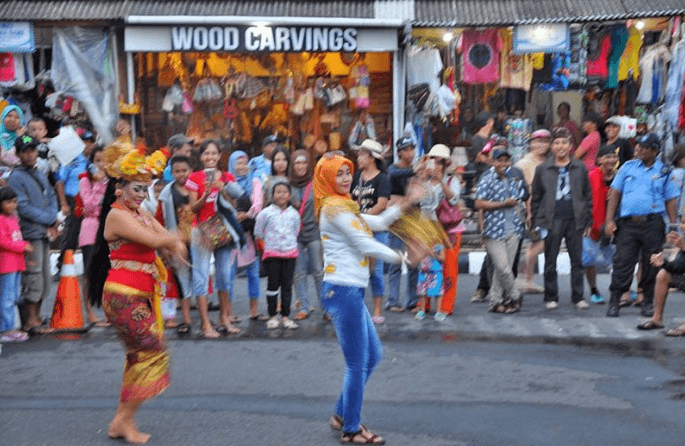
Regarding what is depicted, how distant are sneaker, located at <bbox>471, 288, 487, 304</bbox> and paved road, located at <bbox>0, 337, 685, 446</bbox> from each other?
7.21 feet

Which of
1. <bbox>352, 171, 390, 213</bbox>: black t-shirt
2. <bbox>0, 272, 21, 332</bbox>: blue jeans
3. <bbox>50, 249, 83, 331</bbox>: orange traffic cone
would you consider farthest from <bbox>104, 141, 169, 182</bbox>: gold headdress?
<bbox>352, 171, 390, 213</bbox>: black t-shirt

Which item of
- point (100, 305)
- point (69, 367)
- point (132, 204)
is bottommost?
point (69, 367)

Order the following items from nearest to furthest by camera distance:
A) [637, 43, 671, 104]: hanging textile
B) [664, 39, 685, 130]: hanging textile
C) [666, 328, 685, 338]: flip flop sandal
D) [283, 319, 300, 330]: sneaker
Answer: [666, 328, 685, 338]: flip flop sandal
[283, 319, 300, 330]: sneaker
[664, 39, 685, 130]: hanging textile
[637, 43, 671, 104]: hanging textile

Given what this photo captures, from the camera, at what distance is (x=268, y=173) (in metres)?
12.6

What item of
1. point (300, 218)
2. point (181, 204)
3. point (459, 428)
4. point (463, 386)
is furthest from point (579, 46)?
point (459, 428)

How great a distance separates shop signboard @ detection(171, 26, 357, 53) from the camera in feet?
49.3

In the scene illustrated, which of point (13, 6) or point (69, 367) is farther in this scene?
point (13, 6)

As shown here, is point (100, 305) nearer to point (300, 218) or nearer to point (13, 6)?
point (300, 218)

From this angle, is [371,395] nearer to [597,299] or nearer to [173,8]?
[597,299]

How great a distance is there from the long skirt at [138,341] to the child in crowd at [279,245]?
12.2ft

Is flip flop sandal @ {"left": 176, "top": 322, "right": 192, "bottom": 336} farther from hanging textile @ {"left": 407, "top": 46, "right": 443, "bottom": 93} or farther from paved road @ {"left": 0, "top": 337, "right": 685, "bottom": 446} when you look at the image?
hanging textile @ {"left": 407, "top": 46, "right": 443, "bottom": 93}

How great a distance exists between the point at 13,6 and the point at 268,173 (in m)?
5.23

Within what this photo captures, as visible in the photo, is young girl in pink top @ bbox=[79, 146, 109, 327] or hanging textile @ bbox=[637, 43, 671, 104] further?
hanging textile @ bbox=[637, 43, 671, 104]

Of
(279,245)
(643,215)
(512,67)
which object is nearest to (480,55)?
(512,67)
